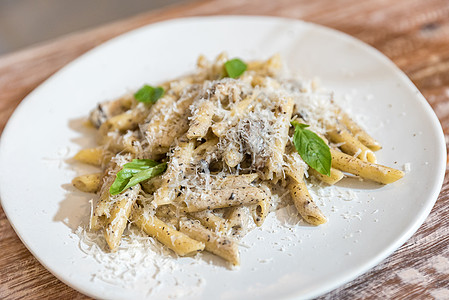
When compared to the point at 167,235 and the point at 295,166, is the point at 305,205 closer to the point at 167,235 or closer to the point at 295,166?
the point at 295,166

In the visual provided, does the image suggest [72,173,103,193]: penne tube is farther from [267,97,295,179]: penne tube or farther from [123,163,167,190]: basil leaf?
[267,97,295,179]: penne tube

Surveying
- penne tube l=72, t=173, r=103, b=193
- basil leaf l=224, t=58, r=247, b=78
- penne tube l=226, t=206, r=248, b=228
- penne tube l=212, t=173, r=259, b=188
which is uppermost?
basil leaf l=224, t=58, r=247, b=78

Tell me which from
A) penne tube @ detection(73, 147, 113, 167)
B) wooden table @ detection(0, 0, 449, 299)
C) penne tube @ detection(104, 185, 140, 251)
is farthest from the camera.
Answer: penne tube @ detection(73, 147, 113, 167)

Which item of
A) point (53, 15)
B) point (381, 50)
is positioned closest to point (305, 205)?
point (381, 50)

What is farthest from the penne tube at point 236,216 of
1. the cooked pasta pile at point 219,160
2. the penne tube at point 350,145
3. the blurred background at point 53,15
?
the blurred background at point 53,15

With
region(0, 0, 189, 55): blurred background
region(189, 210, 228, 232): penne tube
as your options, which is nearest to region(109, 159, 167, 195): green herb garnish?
region(189, 210, 228, 232): penne tube

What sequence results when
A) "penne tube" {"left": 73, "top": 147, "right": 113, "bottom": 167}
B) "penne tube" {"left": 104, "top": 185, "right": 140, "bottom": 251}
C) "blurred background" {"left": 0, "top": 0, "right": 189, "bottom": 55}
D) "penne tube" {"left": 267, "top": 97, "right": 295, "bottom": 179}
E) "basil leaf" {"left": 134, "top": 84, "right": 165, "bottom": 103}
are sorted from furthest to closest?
"blurred background" {"left": 0, "top": 0, "right": 189, "bottom": 55} < "basil leaf" {"left": 134, "top": 84, "right": 165, "bottom": 103} < "penne tube" {"left": 73, "top": 147, "right": 113, "bottom": 167} < "penne tube" {"left": 267, "top": 97, "right": 295, "bottom": 179} < "penne tube" {"left": 104, "top": 185, "right": 140, "bottom": 251}

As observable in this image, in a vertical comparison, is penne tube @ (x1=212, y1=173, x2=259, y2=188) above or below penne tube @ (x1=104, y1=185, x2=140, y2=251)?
above
